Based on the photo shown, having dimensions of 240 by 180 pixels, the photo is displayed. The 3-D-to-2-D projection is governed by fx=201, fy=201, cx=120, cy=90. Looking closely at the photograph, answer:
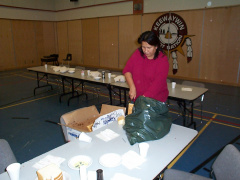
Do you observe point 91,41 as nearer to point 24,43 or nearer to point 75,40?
point 75,40

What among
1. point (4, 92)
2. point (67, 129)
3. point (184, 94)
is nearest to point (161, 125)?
point (67, 129)

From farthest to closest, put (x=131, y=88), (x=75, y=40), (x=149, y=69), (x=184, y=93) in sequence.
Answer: (x=75, y=40) < (x=184, y=93) < (x=131, y=88) < (x=149, y=69)

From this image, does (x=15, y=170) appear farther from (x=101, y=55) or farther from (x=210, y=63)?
(x=101, y=55)

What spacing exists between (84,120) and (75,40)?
34.0 feet

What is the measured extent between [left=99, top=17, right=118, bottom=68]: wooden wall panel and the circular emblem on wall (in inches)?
92.2

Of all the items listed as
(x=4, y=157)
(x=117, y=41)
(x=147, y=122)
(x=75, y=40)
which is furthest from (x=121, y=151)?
(x=75, y=40)

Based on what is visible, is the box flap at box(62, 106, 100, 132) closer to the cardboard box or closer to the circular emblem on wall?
the cardboard box

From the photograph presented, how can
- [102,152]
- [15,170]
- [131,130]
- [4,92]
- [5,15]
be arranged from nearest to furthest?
[15,170]
[102,152]
[131,130]
[4,92]
[5,15]

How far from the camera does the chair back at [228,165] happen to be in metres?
1.43

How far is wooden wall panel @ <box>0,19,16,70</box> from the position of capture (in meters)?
10.7

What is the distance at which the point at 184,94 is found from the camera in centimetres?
352

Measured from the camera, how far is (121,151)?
1.68 m

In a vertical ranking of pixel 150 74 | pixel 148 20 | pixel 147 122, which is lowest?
pixel 147 122

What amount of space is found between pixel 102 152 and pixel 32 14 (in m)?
12.3
